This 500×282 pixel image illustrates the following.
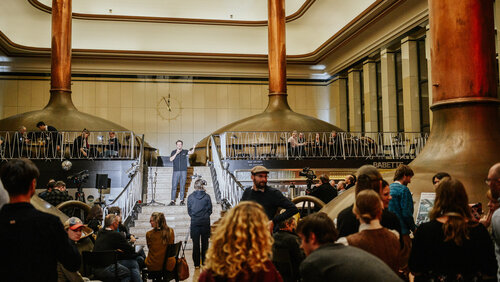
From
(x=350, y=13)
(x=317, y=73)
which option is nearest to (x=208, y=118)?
(x=317, y=73)

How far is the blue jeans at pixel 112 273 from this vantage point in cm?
554

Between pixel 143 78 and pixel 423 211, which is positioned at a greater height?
pixel 143 78

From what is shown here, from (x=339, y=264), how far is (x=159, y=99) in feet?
77.5

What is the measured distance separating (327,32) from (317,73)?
221cm

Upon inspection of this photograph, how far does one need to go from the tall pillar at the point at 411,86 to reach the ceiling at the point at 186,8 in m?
8.56

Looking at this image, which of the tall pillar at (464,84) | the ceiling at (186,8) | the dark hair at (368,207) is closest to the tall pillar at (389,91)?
the ceiling at (186,8)

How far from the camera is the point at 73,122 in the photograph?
17.8 meters

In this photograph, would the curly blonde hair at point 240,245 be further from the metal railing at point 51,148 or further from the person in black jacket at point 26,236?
the metal railing at point 51,148

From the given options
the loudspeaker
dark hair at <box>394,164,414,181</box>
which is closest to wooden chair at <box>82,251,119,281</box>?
dark hair at <box>394,164,414,181</box>

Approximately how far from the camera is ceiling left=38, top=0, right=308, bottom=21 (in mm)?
25422

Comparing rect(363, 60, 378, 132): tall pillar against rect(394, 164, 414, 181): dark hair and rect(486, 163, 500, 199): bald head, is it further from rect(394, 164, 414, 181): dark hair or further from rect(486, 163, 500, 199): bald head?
rect(486, 163, 500, 199): bald head

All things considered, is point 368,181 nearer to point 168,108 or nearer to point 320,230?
point 320,230

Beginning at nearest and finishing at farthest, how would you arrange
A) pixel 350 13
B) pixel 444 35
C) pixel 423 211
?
pixel 423 211
pixel 444 35
pixel 350 13

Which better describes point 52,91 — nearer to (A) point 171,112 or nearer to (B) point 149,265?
(A) point 171,112
